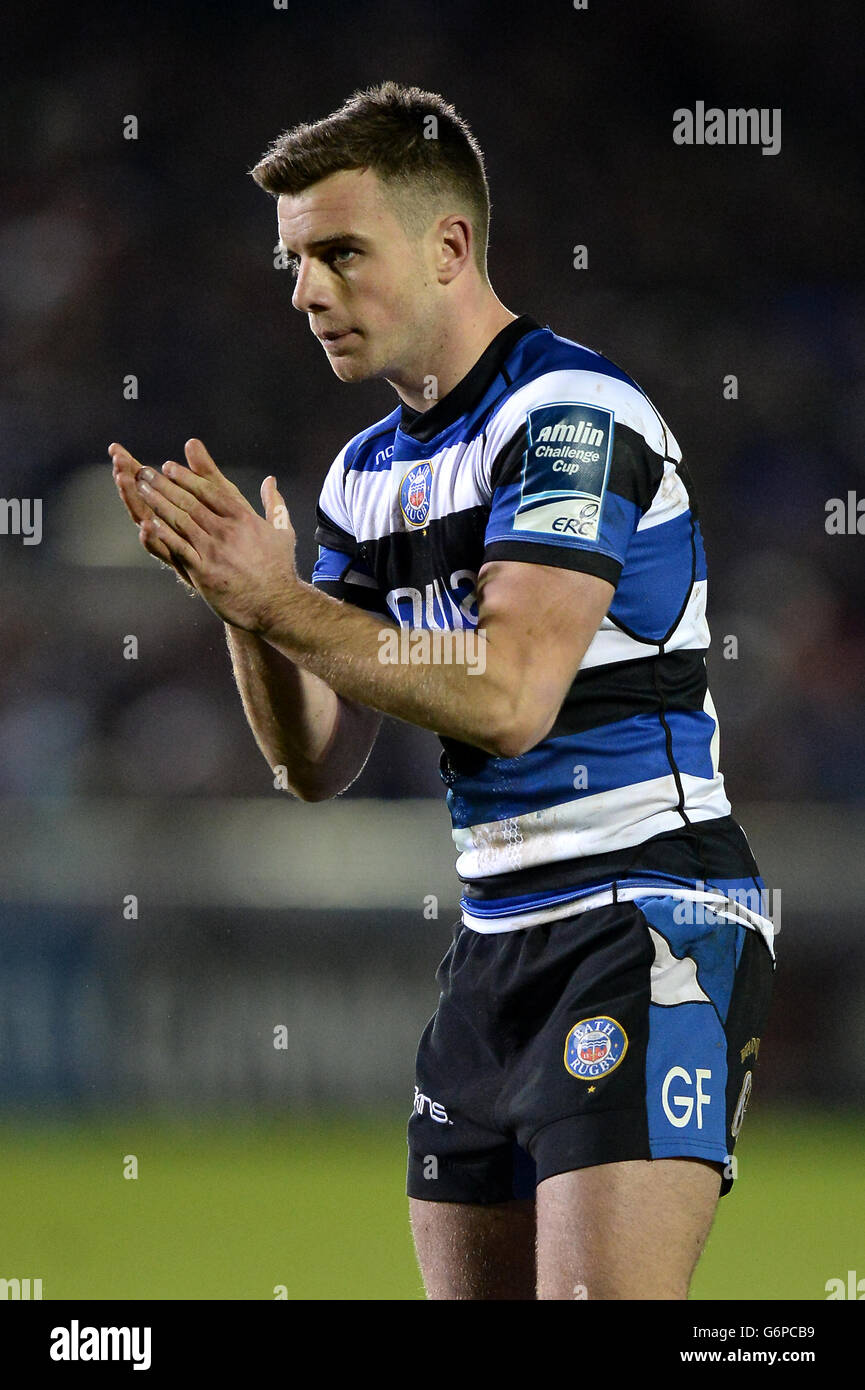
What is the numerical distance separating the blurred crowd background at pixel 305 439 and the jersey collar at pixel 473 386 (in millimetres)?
3251

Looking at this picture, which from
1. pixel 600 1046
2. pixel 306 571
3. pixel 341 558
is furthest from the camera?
pixel 306 571

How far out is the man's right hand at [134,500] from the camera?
2.36 m

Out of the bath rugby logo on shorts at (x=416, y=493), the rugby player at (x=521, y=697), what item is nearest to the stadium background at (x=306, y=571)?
the rugby player at (x=521, y=697)

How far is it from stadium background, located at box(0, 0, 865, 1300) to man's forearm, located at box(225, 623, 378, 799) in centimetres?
189

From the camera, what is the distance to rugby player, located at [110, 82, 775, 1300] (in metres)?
2.23

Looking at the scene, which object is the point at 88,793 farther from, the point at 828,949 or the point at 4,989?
the point at 828,949

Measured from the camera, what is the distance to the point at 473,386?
2629mm

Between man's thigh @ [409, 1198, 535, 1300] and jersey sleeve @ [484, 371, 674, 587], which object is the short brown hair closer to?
jersey sleeve @ [484, 371, 674, 587]

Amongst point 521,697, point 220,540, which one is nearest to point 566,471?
point 521,697

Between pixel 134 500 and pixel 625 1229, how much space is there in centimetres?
124

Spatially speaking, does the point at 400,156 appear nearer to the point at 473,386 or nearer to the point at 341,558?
the point at 473,386

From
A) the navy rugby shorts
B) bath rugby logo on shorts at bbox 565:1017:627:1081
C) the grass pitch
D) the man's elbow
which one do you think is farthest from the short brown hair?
the grass pitch

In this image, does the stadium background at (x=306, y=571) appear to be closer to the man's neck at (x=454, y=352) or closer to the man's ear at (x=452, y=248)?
the man's neck at (x=454, y=352)
